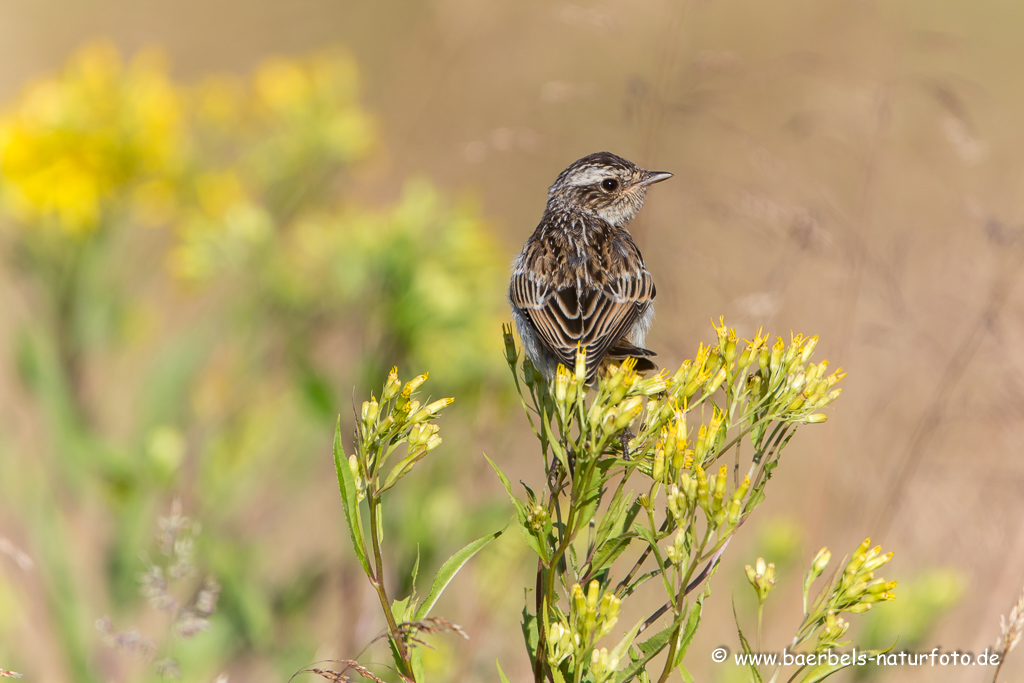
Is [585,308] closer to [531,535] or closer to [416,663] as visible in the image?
[531,535]

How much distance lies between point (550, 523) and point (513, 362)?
0.40 m

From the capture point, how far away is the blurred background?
3531mm

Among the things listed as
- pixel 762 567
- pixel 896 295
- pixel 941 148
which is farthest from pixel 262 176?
pixel 941 148

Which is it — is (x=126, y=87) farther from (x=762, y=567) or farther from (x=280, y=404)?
(x=762, y=567)

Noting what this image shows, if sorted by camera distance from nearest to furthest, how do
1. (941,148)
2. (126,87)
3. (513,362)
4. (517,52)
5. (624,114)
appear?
(513,362) → (624,114) → (126,87) → (517,52) → (941,148)

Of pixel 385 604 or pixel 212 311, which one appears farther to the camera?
pixel 212 311

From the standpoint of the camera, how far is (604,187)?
3.96 m

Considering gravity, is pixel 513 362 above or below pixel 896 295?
below

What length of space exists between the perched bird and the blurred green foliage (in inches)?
18.2

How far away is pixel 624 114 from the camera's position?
3.54 m

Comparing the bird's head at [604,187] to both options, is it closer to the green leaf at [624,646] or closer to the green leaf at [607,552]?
the green leaf at [607,552]

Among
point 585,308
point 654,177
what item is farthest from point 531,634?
point 654,177

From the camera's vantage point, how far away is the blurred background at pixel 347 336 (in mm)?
3531

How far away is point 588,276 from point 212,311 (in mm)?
1959
